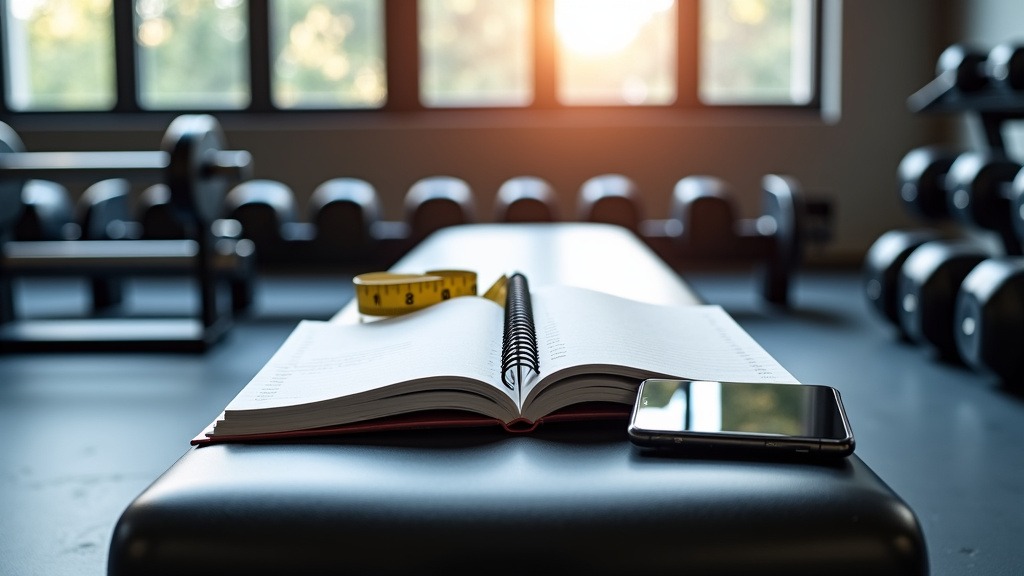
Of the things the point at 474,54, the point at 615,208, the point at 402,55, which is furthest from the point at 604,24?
the point at 615,208

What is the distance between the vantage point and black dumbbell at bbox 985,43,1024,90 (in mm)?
2250

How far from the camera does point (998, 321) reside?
6.40 feet

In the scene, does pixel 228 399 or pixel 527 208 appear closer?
pixel 228 399

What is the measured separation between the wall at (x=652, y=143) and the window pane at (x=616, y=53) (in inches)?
8.1

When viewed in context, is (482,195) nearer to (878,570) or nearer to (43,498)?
(43,498)

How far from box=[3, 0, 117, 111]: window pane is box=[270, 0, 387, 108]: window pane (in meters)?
0.72

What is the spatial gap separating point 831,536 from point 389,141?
3.60 metres

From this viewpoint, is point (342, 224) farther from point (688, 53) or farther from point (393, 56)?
point (688, 53)

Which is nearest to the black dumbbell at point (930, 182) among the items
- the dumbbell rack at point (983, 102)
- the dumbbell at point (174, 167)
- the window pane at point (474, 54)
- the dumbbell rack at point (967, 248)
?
the dumbbell rack at point (967, 248)

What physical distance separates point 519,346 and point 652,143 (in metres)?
3.37

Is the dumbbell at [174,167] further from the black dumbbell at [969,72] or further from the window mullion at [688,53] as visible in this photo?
the window mullion at [688,53]

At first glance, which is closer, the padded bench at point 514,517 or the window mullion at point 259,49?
the padded bench at point 514,517

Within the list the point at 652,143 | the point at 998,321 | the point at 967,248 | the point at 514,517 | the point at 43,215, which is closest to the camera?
the point at 514,517

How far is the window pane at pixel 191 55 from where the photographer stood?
420 cm
